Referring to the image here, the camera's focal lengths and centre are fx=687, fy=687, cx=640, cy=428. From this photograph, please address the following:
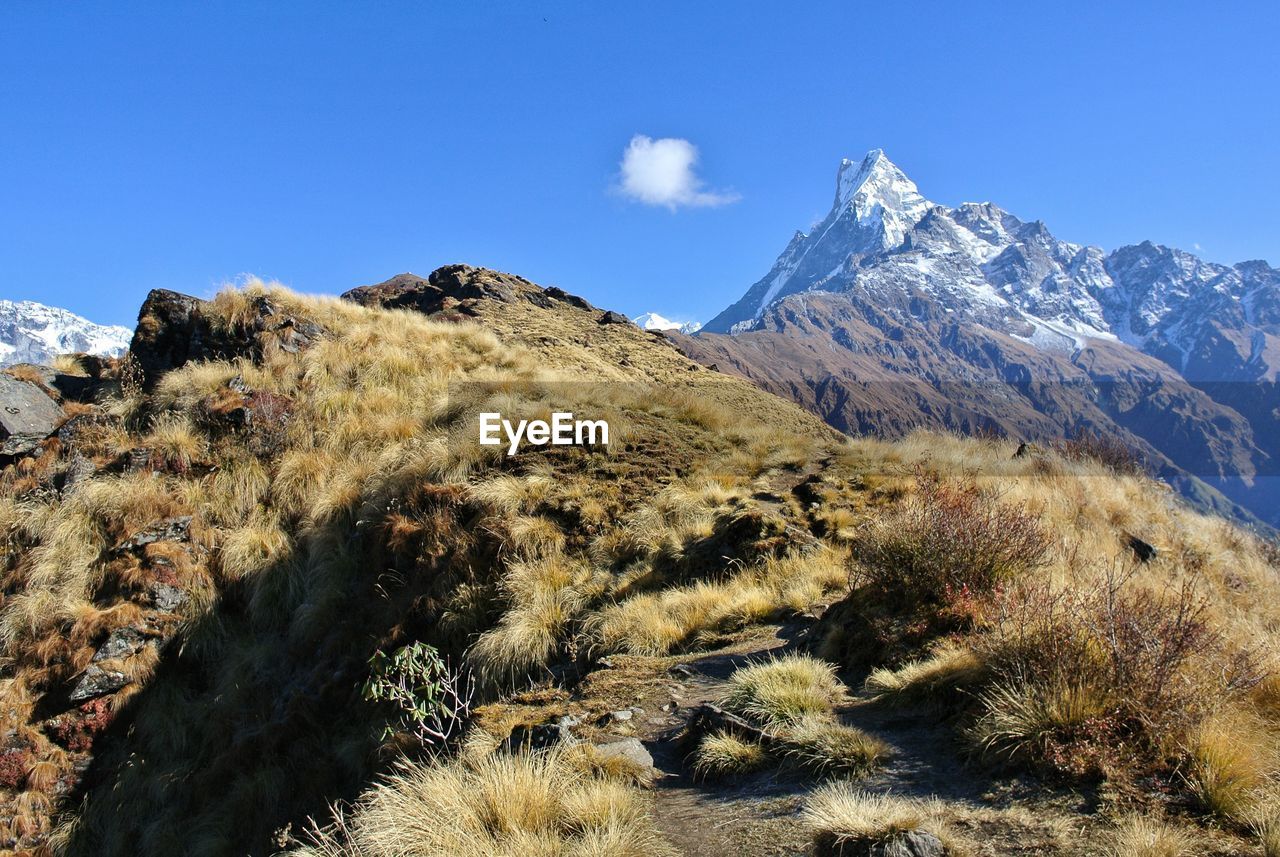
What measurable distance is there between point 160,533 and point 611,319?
715 inches

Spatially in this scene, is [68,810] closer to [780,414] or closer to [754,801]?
[754,801]

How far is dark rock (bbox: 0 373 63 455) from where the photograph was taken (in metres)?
12.4

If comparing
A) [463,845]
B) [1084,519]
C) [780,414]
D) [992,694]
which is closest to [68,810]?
[463,845]

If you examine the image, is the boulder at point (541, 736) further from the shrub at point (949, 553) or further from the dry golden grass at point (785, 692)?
the shrub at point (949, 553)

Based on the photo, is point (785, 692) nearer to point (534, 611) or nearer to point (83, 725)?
point (534, 611)

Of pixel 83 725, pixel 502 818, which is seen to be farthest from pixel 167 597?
pixel 502 818

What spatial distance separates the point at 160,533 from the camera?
32.7ft

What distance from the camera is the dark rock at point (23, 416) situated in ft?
40.6

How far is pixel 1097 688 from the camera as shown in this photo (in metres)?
3.59

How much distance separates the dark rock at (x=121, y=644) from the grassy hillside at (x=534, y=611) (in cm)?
4

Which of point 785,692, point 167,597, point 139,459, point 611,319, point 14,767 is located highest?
point 611,319

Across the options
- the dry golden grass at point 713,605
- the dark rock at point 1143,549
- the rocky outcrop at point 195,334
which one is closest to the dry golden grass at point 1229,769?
the dry golden grass at point 713,605

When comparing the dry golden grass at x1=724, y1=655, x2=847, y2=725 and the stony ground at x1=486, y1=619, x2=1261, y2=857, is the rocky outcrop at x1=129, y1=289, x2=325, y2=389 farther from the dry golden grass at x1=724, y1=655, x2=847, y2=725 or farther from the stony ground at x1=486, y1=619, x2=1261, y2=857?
the dry golden grass at x1=724, y1=655, x2=847, y2=725

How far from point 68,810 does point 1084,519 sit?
12.9 meters
